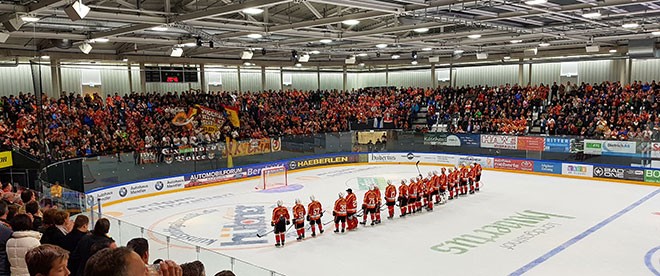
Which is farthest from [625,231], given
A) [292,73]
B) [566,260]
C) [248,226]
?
[292,73]

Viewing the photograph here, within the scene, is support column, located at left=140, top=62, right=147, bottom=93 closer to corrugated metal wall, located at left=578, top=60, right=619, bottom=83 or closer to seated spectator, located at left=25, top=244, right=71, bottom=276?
corrugated metal wall, located at left=578, top=60, right=619, bottom=83

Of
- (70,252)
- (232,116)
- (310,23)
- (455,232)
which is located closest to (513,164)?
(455,232)

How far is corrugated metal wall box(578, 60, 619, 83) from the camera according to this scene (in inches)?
1254

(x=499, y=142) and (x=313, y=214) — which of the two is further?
(x=499, y=142)

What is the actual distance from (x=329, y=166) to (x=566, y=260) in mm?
16605

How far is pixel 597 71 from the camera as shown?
3250 cm

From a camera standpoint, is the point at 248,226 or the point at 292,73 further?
the point at 292,73

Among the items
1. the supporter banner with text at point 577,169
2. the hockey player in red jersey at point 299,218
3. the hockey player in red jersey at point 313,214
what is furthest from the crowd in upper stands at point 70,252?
the supporter banner with text at point 577,169

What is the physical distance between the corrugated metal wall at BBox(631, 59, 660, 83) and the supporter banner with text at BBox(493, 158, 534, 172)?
1227 cm

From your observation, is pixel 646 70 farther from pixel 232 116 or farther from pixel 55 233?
pixel 55 233

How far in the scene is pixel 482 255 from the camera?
39.0 feet

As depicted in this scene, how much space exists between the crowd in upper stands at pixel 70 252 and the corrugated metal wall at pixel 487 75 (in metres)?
34.3

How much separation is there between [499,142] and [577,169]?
12.5 ft

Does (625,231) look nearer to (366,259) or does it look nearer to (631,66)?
(366,259)
